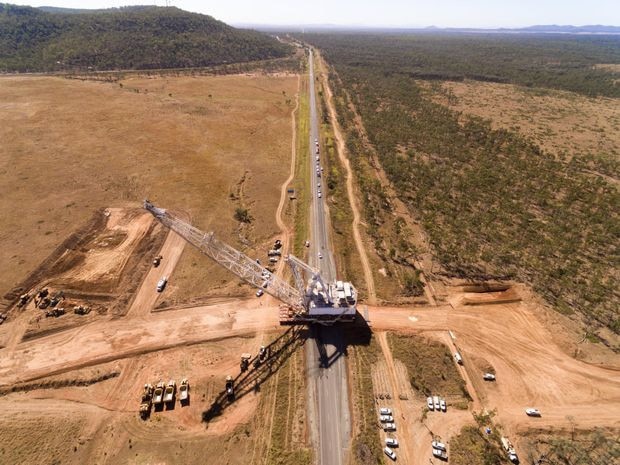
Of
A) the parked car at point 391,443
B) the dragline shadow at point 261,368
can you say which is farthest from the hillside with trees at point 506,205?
the parked car at point 391,443

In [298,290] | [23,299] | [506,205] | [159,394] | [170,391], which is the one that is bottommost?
[159,394]

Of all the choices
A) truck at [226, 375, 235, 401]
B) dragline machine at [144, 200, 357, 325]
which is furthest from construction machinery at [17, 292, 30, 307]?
truck at [226, 375, 235, 401]

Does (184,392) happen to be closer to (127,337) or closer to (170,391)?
(170,391)

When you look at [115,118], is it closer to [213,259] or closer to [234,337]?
[213,259]

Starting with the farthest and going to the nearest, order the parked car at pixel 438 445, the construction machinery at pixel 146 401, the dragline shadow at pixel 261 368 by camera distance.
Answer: the dragline shadow at pixel 261 368
the construction machinery at pixel 146 401
the parked car at pixel 438 445

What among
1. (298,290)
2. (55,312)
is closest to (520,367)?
(298,290)

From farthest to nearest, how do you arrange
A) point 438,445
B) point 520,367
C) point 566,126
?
point 566,126 < point 520,367 < point 438,445

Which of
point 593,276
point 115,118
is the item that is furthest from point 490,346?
point 115,118

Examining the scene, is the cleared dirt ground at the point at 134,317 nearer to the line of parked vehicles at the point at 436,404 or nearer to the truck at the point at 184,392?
the truck at the point at 184,392
